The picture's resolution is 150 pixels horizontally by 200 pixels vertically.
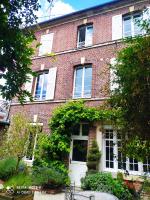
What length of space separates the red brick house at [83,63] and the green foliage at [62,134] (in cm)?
49

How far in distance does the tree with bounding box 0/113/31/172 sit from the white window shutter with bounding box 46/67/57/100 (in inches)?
134

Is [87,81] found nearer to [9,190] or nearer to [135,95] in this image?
[9,190]

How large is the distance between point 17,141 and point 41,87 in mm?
5375

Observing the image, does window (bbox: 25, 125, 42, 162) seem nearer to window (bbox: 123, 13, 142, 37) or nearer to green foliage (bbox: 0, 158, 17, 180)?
green foliage (bbox: 0, 158, 17, 180)

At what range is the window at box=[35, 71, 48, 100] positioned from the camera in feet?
45.0

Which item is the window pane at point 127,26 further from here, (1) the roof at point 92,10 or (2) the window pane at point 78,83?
(2) the window pane at point 78,83

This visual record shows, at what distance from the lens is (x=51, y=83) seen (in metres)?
13.3

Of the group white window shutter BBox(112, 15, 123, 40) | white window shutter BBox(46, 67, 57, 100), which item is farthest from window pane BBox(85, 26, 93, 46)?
white window shutter BBox(46, 67, 57, 100)

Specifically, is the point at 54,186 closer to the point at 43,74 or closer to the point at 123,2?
the point at 43,74

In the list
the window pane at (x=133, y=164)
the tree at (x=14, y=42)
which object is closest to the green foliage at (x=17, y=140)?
the window pane at (x=133, y=164)

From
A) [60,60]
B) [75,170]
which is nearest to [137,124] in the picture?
[75,170]

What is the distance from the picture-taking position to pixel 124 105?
5.50 meters

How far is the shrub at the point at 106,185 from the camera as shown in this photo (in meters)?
8.29

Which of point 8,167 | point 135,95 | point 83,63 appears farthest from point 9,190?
point 83,63
